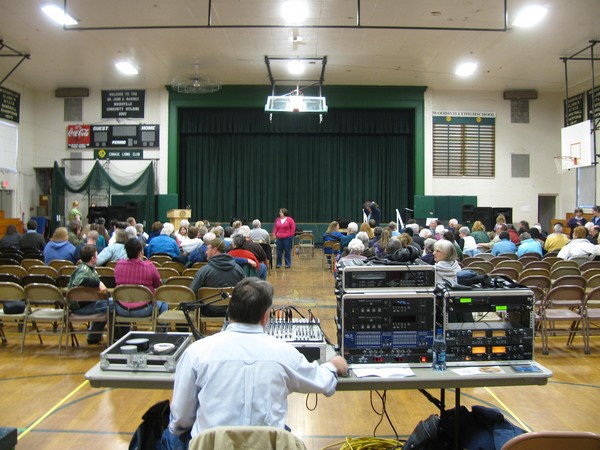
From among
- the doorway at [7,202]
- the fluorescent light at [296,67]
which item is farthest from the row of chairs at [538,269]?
the doorway at [7,202]

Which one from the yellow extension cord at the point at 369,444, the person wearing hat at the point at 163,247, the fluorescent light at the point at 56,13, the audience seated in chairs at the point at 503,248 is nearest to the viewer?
the yellow extension cord at the point at 369,444

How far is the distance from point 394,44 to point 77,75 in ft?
31.1

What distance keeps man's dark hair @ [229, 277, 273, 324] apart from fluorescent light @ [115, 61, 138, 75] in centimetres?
1378

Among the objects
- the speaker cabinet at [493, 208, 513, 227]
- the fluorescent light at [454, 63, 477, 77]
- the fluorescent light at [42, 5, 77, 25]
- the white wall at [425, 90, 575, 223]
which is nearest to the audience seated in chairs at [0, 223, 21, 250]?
the fluorescent light at [42, 5, 77, 25]

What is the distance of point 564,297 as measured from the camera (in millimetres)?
5988

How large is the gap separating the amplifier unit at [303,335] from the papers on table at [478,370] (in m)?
0.71

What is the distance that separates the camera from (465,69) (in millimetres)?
14719

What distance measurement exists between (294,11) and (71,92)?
1003 cm

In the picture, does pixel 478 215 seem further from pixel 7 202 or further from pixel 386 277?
pixel 386 277

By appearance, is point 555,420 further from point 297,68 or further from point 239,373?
point 297,68

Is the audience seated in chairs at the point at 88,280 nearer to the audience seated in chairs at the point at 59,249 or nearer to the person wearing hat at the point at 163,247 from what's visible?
the audience seated in chairs at the point at 59,249

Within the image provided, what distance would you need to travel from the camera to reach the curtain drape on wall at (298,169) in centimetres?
1872

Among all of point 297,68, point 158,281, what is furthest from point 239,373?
point 297,68

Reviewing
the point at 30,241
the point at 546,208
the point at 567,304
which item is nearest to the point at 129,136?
the point at 30,241
